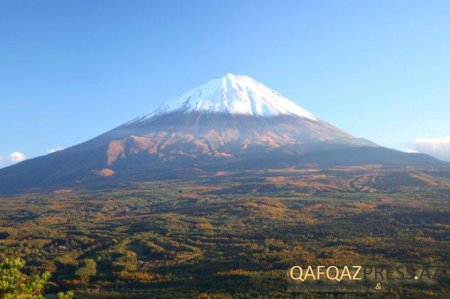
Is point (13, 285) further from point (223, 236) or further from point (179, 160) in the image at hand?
point (179, 160)

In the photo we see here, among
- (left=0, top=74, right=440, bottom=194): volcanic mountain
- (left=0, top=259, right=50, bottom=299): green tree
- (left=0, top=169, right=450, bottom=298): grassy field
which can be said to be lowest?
(left=0, top=169, right=450, bottom=298): grassy field

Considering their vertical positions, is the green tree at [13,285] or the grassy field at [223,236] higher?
the green tree at [13,285]

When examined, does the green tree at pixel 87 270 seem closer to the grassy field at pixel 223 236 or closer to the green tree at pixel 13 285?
the grassy field at pixel 223 236

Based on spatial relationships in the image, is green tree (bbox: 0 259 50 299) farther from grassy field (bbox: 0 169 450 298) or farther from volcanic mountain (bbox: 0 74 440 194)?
volcanic mountain (bbox: 0 74 440 194)

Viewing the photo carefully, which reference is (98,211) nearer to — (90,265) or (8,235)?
(8,235)

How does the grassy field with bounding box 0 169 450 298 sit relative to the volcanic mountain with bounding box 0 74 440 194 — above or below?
below

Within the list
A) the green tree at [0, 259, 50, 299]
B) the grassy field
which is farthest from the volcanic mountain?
the green tree at [0, 259, 50, 299]

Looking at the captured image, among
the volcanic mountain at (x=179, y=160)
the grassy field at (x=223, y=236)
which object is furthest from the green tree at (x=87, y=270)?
the volcanic mountain at (x=179, y=160)

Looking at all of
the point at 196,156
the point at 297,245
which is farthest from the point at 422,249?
the point at 196,156
